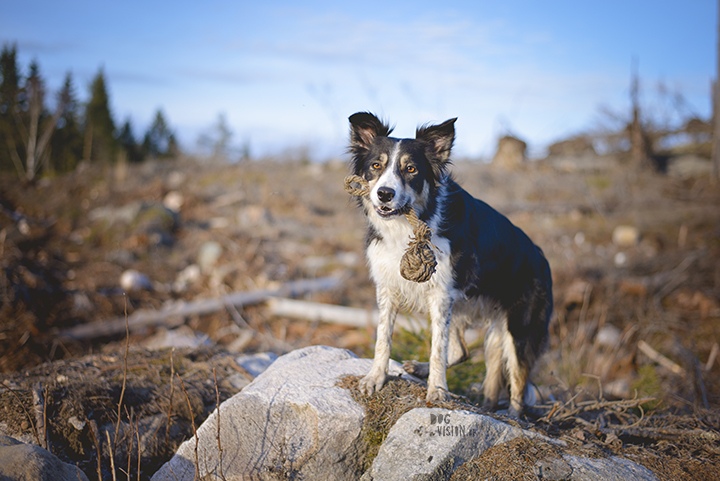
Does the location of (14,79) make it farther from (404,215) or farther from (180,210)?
(404,215)

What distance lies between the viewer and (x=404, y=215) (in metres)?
3.12

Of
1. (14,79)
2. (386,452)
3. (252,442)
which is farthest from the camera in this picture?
(14,79)

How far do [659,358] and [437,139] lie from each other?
599 centimetres

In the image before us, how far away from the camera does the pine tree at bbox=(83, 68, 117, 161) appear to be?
30.2 meters

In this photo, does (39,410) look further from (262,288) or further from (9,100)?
(9,100)

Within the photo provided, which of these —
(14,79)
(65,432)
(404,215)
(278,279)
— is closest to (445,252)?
(404,215)

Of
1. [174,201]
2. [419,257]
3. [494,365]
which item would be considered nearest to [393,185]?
[419,257]

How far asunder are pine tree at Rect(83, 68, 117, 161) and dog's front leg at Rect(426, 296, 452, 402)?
32.5m

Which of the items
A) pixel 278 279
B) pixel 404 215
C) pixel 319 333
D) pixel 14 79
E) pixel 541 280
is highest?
pixel 14 79

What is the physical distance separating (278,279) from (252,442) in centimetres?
754

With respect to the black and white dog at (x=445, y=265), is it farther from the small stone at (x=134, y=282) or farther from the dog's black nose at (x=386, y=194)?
the small stone at (x=134, y=282)

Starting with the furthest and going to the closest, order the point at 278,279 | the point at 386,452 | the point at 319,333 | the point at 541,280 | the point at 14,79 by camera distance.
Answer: the point at 14,79 → the point at 278,279 → the point at 319,333 → the point at 541,280 → the point at 386,452

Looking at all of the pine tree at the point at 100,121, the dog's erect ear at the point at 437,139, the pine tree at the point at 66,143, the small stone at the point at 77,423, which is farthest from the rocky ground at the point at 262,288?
the pine tree at the point at 100,121

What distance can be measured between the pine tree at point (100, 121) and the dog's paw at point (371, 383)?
3241 cm
